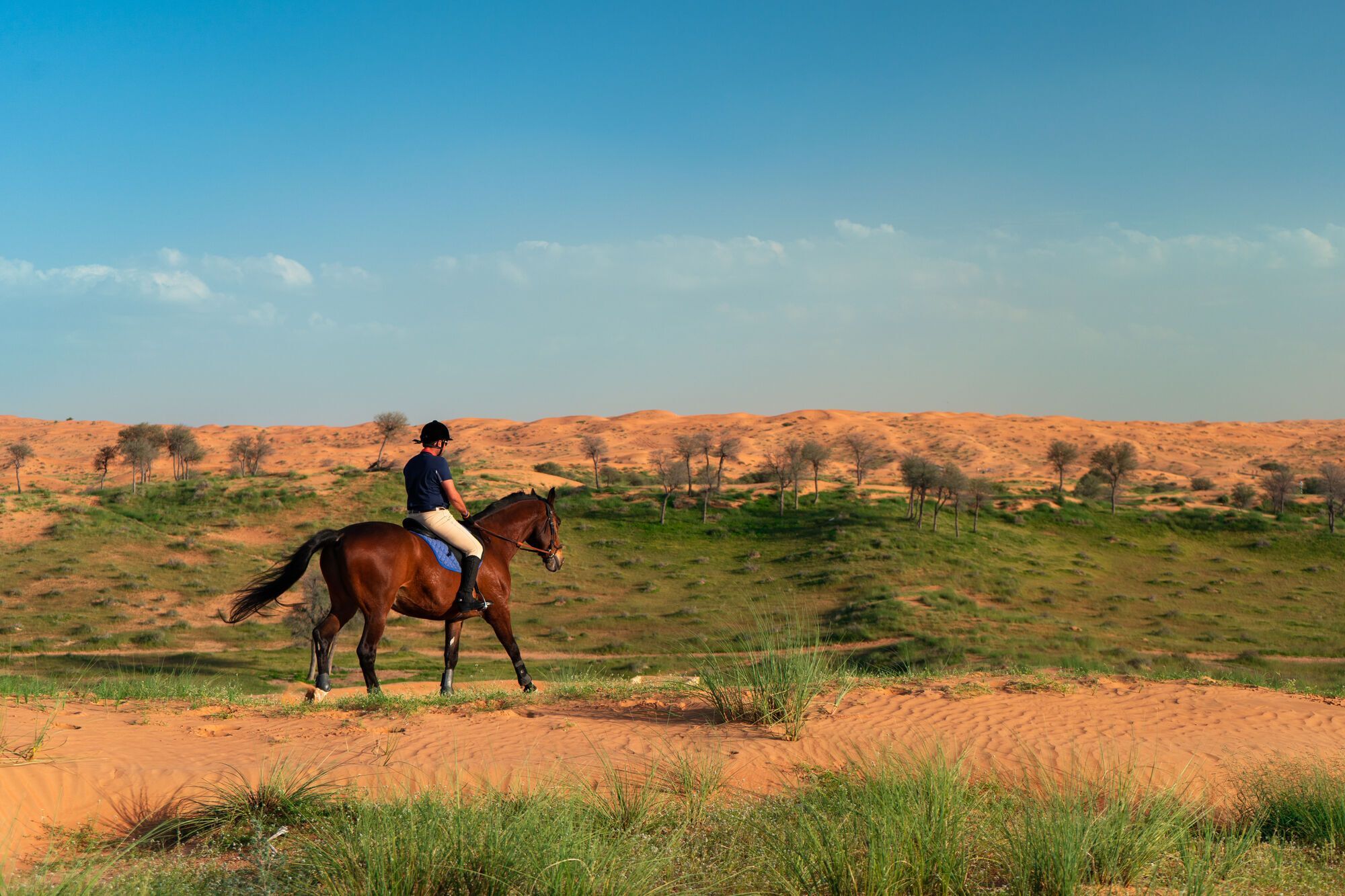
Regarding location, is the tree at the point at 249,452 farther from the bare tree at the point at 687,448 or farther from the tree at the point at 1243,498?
the tree at the point at 1243,498

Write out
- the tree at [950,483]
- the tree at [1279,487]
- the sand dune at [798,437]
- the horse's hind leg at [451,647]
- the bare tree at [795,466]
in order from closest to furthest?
1. the horse's hind leg at [451,647]
2. the tree at [950,483]
3. the bare tree at [795,466]
4. the tree at [1279,487]
5. the sand dune at [798,437]

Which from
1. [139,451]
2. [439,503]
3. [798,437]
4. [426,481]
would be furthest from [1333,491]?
[139,451]

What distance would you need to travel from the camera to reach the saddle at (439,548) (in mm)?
10930

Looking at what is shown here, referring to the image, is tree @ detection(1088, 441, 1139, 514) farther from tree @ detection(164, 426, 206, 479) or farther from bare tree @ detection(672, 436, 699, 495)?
tree @ detection(164, 426, 206, 479)

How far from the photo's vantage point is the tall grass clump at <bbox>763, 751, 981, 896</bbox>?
4418mm

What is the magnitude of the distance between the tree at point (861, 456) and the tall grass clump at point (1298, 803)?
55.4m

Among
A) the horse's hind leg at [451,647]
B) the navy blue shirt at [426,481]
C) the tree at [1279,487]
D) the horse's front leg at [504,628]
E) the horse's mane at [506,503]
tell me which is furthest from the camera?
the tree at [1279,487]

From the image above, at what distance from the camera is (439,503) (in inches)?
431

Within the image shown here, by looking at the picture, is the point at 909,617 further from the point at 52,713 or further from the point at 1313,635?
the point at 52,713

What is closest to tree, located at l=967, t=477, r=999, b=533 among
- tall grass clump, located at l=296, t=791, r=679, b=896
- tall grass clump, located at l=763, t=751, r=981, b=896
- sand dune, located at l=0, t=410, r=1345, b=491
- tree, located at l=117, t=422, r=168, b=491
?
sand dune, located at l=0, t=410, r=1345, b=491

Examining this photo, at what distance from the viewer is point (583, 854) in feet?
14.0

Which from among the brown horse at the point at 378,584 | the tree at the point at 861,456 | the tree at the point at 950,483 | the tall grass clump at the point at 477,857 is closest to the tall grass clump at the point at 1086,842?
the tall grass clump at the point at 477,857

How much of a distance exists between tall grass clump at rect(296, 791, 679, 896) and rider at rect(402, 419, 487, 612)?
240 inches

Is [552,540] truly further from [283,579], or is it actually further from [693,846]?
[693,846]
